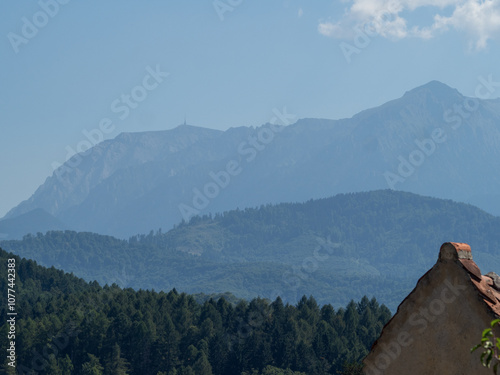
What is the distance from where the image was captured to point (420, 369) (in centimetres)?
1422

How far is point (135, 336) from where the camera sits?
19950cm

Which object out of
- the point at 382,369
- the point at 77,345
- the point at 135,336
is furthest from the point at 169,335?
the point at 382,369

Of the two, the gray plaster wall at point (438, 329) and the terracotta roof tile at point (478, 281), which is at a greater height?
the terracotta roof tile at point (478, 281)

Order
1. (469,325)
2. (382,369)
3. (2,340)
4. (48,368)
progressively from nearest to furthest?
(469,325) < (382,369) < (48,368) < (2,340)

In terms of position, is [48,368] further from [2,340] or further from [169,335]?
[169,335]

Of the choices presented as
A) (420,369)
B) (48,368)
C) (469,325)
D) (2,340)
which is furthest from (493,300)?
(2,340)

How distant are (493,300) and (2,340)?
189 metres

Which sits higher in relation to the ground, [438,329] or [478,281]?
[478,281]

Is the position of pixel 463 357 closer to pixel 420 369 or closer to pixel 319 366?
pixel 420 369

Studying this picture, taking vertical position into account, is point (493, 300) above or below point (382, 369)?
above

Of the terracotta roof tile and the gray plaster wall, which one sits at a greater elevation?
the terracotta roof tile

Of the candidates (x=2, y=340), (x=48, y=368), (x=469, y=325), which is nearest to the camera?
(x=469, y=325)

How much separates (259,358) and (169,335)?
879 inches

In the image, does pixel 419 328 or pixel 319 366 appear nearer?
pixel 419 328
